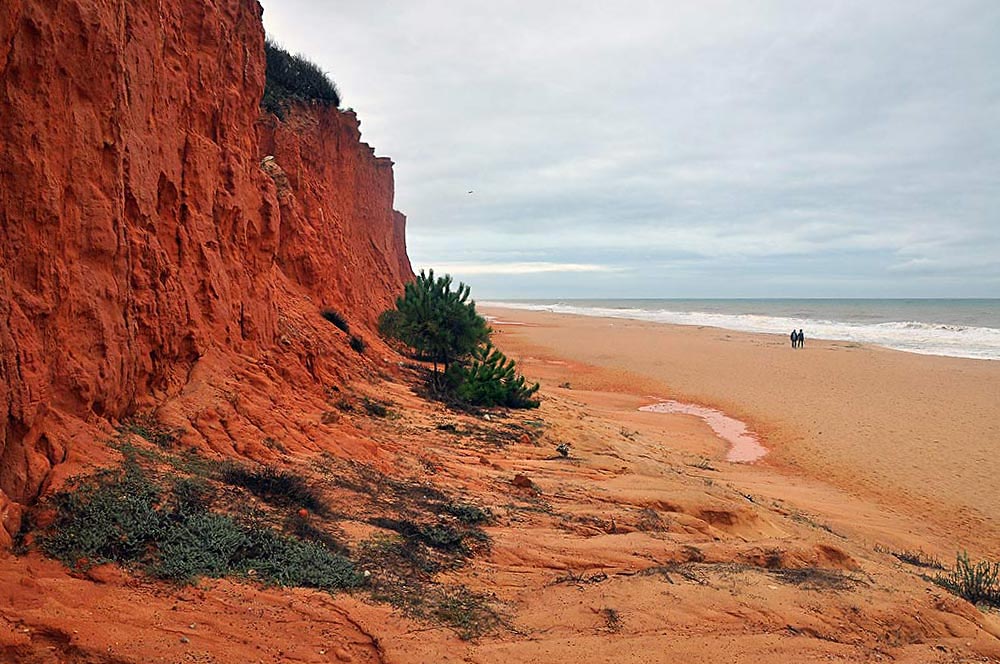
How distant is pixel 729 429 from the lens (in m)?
18.0

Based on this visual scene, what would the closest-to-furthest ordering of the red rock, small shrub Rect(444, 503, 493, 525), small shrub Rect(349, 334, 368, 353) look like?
1. small shrub Rect(444, 503, 493, 525)
2. the red rock
3. small shrub Rect(349, 334, 368, 353)

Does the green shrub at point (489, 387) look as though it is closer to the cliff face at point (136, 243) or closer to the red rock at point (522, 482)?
the cliff face at point (136, 243)

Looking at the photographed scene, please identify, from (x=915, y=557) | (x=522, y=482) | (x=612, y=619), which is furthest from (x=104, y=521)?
(x=915, y=557)

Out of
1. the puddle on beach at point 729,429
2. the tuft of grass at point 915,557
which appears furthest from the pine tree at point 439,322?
the tuft of grass at point 915,557

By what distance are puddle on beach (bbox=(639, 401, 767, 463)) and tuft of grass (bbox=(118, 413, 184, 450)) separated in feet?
41.0

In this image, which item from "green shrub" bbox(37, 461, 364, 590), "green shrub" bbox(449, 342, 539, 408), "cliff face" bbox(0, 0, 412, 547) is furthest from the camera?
"green shrub" bbox(449, 342, 539, 408)

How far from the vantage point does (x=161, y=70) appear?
746cm

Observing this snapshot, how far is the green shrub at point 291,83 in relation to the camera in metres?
18.9

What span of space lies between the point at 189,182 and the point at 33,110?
10.9ft

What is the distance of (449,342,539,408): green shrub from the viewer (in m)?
15.2

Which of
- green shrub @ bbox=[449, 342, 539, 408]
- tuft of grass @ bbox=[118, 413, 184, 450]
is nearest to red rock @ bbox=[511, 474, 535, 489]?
tuft of grass @ bbox=[118, 413, 184, 450]

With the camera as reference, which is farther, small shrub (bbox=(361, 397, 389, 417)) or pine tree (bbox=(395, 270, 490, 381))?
pine tree (bbox=(395, 270, 490, 381))

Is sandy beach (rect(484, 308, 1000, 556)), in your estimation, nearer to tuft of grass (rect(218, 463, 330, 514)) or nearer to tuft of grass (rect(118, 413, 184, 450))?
tuft of grass (rect(218, 463, 330, 514))

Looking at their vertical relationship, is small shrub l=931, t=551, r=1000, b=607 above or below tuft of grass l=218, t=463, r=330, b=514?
below
